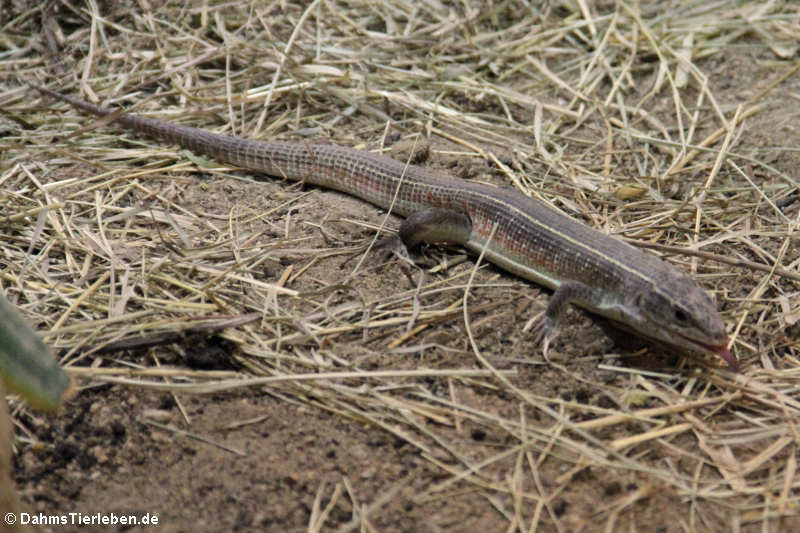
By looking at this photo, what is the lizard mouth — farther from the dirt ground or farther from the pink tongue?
the dirt ground

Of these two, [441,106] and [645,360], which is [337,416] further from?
[441,106]

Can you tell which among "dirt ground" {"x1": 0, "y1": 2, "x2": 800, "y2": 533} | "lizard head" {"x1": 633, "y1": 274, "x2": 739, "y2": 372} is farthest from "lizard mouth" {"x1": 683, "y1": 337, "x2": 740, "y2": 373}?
"dirt ground" {"x1": 0, "y1": 2, "x2": 800, "y2": 533}

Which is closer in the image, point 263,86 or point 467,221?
point 467,221

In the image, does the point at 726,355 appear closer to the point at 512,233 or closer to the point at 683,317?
the point at 683,317

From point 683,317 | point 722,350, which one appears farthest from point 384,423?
point 722,350

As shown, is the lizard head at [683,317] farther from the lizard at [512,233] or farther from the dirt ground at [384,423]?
the dirt ground at [384,423]

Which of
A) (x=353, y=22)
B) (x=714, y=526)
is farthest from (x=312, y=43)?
(x=714, y=526)
